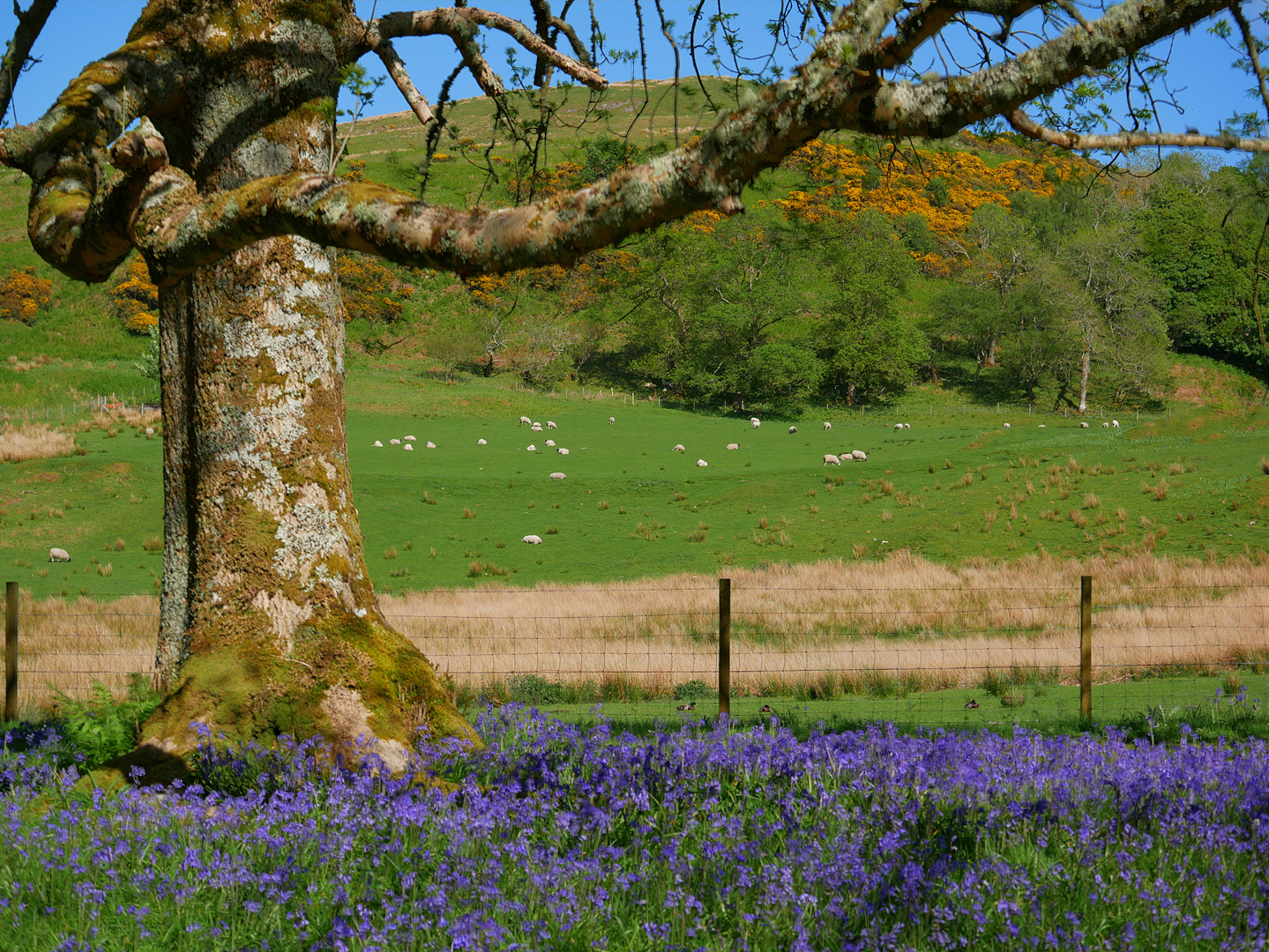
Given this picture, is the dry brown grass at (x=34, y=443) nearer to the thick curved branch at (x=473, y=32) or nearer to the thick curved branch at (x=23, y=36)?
the thick curved branch at (x=23, y=36)

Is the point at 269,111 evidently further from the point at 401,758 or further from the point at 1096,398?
the point at 1096,398

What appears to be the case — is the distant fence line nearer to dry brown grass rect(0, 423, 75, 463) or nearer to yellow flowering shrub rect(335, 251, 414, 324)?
dry brown grass rect(0, 423, 75, 463)

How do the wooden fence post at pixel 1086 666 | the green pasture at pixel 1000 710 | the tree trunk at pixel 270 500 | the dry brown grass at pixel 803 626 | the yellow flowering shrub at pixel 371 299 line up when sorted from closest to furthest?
the tree trunk at pixel 270 500 → the green pasture at pixel 1000 710 → the wooden fence post at pixel 1086 666 → the dry brown grass at pixel 803 626 → the yellow flowering shrub at pixel 371 299

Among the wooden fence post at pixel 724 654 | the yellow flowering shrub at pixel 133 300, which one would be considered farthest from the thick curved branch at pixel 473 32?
the yellow flowering shrub at pixel 133 300

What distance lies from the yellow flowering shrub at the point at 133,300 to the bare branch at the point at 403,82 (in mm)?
74168

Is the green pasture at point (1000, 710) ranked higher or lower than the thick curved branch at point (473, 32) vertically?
lower

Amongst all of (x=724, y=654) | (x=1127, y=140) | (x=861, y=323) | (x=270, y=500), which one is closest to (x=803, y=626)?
(x=724, y=654)

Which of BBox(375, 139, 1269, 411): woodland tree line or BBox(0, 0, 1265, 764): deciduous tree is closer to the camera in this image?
BBox(0, 0, 1265, 764): deciduous tree

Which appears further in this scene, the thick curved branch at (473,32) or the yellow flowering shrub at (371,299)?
the yellow flowering shrub at (371,299)

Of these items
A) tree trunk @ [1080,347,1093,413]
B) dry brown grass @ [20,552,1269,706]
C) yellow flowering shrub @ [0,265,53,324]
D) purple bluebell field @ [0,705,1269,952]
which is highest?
yellow flowering shrub @ [0,265,53,324]

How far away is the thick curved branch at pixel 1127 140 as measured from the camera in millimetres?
4177

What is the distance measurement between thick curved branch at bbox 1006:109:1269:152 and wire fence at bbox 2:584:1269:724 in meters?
5.30

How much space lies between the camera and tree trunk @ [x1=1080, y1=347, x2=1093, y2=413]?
69.8m

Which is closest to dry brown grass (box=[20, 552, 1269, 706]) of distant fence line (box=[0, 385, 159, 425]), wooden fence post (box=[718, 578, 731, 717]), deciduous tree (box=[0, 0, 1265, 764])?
wooden fence post (box=[718, 578, 731, 717])
